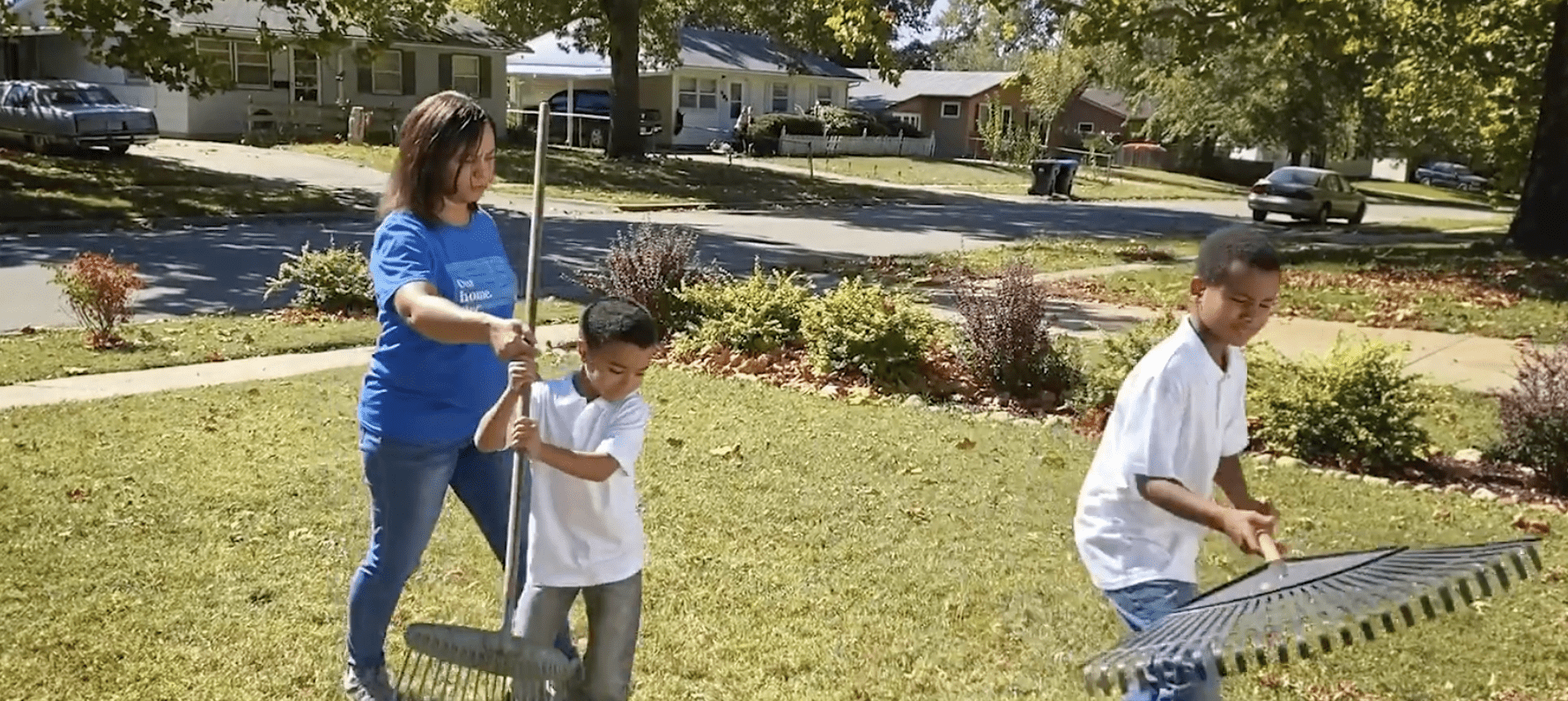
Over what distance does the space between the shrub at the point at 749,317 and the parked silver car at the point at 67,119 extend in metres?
22.5

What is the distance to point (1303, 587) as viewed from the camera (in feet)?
8.51

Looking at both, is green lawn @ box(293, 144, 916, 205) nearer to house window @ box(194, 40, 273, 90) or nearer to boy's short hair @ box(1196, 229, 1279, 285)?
house window @ box(194, 40, 273, 90)

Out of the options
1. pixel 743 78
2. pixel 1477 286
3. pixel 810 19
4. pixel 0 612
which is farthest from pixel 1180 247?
pixel 743 78

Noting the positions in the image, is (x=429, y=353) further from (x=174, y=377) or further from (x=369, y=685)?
(x=174, y=377)

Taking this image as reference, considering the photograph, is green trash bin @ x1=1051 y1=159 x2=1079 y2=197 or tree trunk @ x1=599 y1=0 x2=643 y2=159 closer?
tree trunk @ x1=599 y1=0 x2=643 y2=159

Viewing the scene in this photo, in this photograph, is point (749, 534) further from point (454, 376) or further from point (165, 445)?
point (165, 445)

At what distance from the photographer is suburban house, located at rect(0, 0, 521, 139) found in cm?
3753

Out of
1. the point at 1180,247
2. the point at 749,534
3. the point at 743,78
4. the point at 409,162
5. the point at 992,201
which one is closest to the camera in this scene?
the point at 409,162

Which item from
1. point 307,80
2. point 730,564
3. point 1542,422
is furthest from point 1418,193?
point 730,564

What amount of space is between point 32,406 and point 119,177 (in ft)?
59.8

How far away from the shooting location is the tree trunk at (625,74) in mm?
33125

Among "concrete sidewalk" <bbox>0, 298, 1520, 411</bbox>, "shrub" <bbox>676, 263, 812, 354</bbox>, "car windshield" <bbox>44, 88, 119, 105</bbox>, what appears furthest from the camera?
"car windshield" <bbox>44, 88, 119, 105</bbox>

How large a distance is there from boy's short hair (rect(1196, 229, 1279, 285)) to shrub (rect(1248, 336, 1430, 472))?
5.22m

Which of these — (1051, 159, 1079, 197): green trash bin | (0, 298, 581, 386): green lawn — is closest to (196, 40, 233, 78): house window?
(1051, 159, 1079, 197): green trash bin
